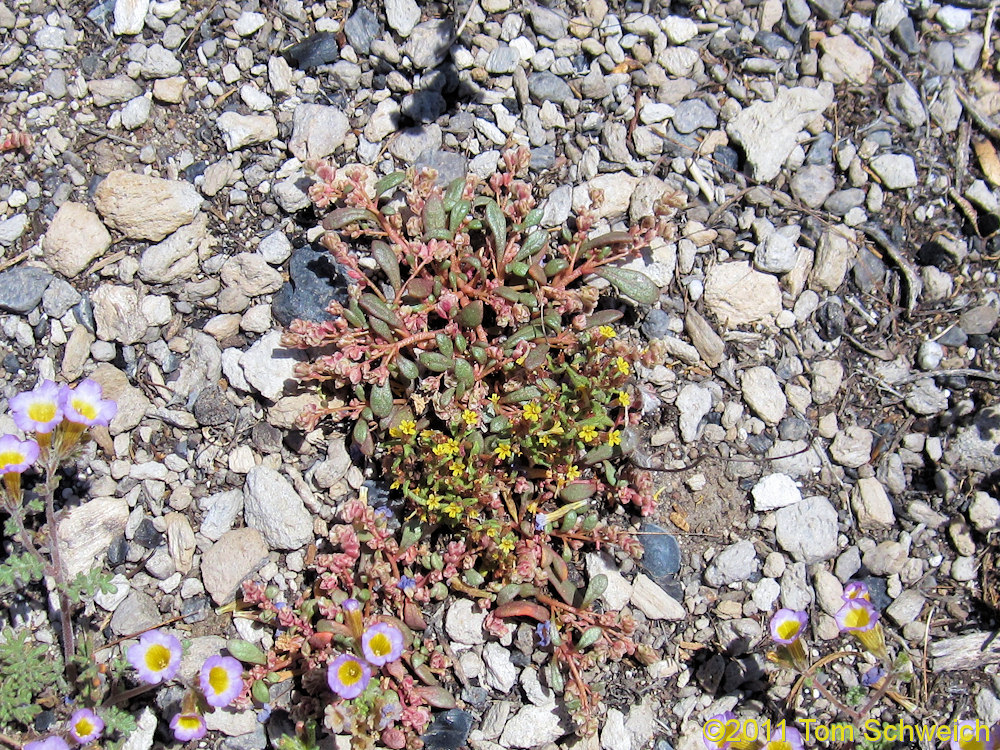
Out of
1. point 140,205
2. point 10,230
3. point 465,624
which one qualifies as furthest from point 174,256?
point 465,624

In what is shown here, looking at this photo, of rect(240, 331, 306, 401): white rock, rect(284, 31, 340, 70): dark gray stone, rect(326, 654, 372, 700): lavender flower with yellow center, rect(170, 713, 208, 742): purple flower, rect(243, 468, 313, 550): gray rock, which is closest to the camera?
rect(326, 654, 372, 700): lavender flower with yellow center

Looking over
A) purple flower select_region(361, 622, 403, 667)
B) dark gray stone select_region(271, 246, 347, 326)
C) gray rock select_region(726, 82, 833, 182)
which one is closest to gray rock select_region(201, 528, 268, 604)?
purple flower select_region(361, 622, 403, 667)

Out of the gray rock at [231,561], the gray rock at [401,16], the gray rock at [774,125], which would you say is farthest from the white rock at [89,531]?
the gray rock at [774,125]

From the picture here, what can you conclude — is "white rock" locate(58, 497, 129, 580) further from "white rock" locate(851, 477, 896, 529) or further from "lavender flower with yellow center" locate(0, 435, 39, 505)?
"white rock" locate(851, 477, 896, 529)

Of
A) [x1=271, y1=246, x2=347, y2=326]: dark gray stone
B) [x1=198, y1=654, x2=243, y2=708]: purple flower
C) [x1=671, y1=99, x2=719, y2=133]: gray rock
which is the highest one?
[x1=671, y1=99, x2=719, y2=133]: gray rock

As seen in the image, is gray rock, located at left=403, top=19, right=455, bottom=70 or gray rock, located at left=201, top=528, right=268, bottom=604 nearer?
gray rock, located at left=201, top=528, right=268, bottom=604

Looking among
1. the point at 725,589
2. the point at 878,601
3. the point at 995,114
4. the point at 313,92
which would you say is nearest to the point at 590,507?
the point at 725,589
